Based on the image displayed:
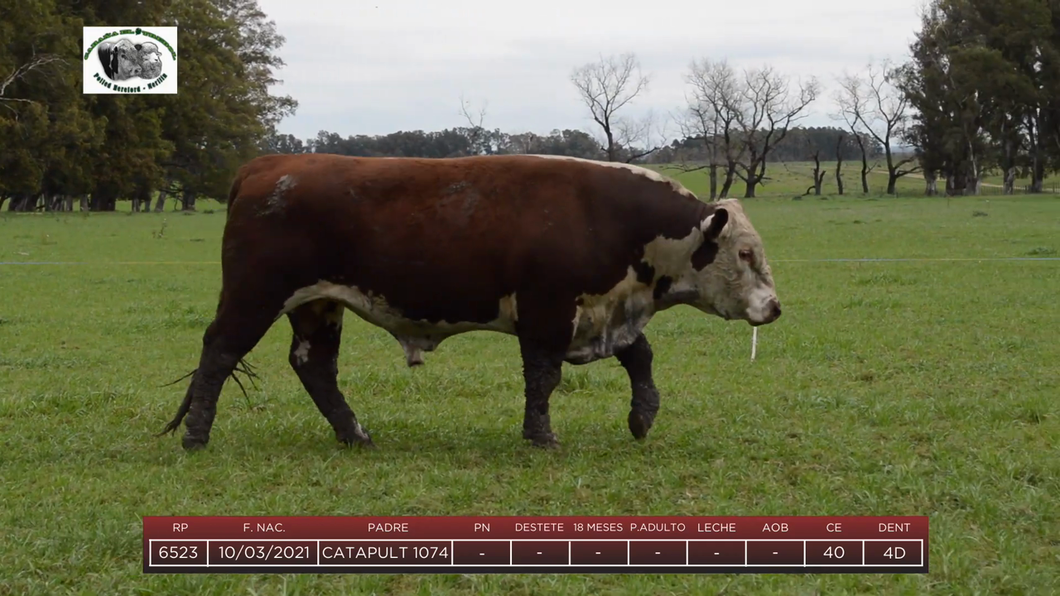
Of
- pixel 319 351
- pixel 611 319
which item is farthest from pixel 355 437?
pixel 611 319

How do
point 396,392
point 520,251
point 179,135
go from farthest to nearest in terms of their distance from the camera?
point 179,135, point 396,392, point 520,251

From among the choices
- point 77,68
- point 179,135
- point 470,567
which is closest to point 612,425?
point 470,567

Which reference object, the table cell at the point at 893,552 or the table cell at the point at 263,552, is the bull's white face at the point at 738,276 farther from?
the table cell at the point at 263,552

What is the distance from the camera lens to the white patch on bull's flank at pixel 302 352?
746 centimetres

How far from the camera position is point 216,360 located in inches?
280

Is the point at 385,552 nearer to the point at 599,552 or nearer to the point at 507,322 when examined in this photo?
the point at 599,552

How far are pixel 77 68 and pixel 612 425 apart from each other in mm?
42719

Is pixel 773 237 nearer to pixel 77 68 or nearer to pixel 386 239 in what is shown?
pixel 386 239

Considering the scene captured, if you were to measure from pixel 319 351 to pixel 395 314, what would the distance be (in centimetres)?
76

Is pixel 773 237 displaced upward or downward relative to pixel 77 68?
downward

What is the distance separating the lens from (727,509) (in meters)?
5.62

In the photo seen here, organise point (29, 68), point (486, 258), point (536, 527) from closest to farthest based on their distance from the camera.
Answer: point (536, 527), point (486, 258), point (29, 68)

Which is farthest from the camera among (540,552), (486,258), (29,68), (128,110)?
(128,110)

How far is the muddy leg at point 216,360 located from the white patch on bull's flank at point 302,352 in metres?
0.42
